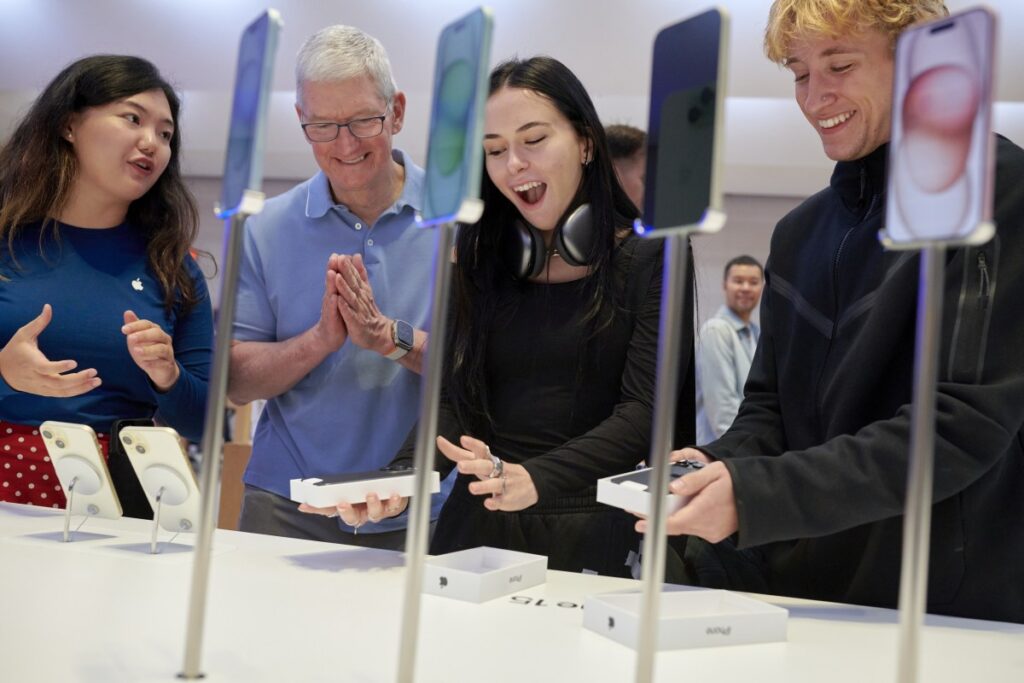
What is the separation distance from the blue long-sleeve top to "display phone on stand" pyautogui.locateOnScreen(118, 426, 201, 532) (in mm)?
428

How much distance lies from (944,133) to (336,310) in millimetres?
1314

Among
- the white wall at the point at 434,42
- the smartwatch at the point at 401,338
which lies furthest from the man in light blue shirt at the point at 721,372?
the smartwatch at the point at 401,338

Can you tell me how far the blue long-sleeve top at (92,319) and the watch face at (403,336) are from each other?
35cm

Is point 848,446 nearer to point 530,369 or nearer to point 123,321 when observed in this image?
point 530,369

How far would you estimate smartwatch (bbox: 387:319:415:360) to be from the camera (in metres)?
1.83

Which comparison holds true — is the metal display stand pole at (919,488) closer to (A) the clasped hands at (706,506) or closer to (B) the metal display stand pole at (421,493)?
(B) the metal display stand pole at (421,493)

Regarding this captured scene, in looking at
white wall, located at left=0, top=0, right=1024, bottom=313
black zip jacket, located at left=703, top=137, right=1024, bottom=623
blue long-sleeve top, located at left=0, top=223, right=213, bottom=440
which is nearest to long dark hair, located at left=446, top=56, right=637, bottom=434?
black zip jacket, located at left=703, top=137, right=1024, bottom=623

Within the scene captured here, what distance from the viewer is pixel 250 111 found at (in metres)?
0.77

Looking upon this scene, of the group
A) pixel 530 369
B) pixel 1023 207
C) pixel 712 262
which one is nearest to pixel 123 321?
pixel 530 369

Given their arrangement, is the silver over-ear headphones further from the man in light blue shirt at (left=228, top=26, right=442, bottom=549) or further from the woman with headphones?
the man in light blue shirt at (left=228, top=26, right=442, bottom=549)

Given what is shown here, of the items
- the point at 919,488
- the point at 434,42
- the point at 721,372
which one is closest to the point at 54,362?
the point at 919,488

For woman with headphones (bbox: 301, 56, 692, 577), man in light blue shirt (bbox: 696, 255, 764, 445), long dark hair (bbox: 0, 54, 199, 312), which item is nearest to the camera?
woman with headphones (bbox: 301, 56, 692, 577)

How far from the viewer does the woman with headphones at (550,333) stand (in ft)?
5.15

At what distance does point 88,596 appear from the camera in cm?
113
